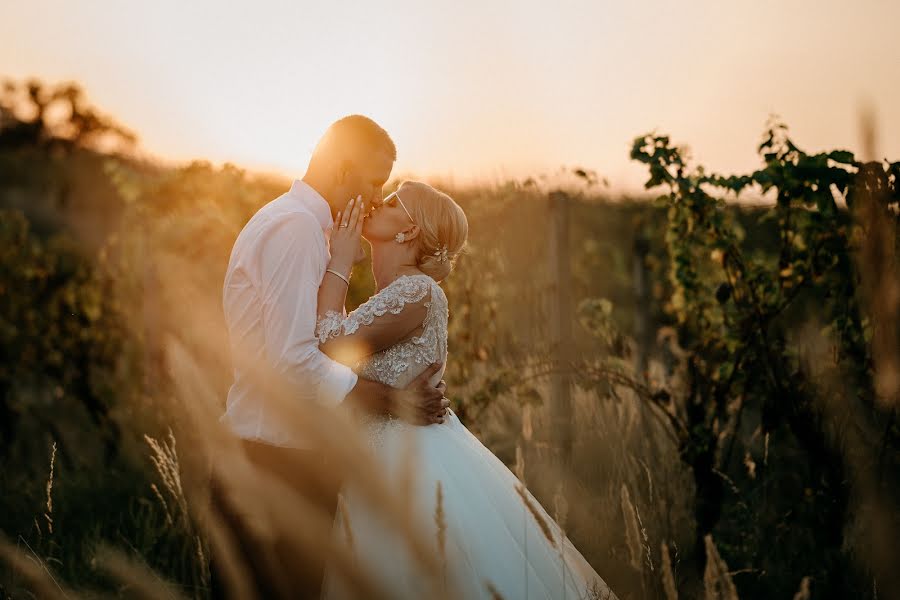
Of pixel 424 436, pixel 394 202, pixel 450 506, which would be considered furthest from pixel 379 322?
pixel 450 506

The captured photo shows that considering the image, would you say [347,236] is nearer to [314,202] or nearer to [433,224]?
[314,202]

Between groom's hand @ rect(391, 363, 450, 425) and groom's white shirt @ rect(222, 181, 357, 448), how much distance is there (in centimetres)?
32

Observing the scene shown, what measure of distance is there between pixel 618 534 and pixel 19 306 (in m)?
7.00

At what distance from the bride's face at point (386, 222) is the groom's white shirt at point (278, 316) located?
49cm

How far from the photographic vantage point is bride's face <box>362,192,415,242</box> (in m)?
3.44

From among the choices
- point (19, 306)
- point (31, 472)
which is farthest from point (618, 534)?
point (19, 306)

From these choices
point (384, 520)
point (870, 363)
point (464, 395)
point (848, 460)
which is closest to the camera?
point (384, 520)

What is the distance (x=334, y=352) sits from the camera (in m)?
3.05

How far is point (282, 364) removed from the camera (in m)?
2.71

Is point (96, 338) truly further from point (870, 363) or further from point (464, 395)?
point (870, 363)

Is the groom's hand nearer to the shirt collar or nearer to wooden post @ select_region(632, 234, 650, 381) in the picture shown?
the shirt collar

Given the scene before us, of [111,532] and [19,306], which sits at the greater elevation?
[19,306]

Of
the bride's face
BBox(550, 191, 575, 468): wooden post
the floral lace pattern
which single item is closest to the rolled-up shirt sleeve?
the floral lace pattern

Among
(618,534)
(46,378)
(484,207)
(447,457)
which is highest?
(484,207)
